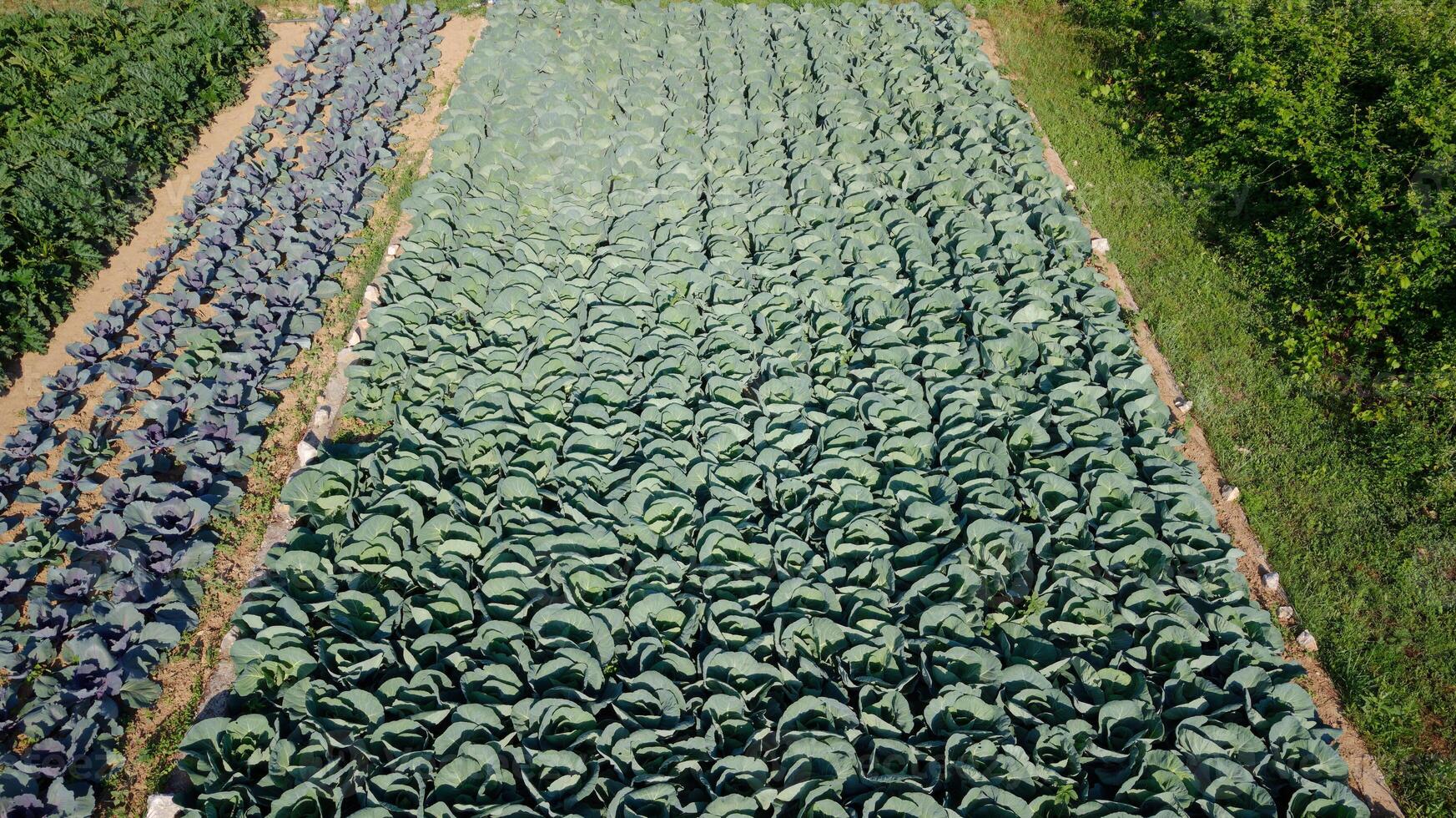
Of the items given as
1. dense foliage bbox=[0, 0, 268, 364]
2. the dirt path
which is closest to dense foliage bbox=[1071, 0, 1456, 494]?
the dirt path

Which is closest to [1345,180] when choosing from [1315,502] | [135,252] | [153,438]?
[1315,502]

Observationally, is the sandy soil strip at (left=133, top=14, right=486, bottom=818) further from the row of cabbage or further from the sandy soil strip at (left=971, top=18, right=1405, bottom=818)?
the sandy soil strip at (left=971, top=18, right=1405, bottom=818)

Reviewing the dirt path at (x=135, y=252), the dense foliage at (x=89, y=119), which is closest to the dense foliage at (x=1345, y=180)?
the dirt path at (x=135, y=252)

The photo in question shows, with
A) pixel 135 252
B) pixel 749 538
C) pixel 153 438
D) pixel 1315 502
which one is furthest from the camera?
pixel 135 252

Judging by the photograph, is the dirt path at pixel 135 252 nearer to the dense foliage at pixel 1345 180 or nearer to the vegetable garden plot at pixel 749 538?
the vegetable garden plot at pixel 749 538

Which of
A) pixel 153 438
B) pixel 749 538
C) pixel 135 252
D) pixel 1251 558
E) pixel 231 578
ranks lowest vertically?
pixel 231 578

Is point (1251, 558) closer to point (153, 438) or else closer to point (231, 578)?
point (231, 578)
